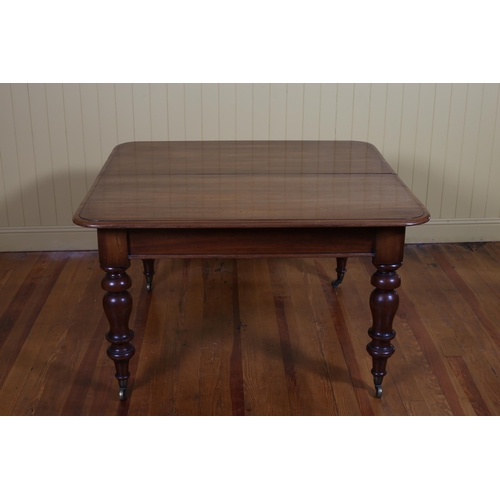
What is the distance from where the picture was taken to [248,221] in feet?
7.61

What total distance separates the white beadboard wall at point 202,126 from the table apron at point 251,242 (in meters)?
1.74

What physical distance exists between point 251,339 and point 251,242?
2.78 feet

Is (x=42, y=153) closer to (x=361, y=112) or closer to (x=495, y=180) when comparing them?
(x=361, y=112)

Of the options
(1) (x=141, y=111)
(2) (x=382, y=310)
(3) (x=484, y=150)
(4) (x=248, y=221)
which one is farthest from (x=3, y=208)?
(3) (x=484, y=150)

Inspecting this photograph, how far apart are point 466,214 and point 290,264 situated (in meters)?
1.19

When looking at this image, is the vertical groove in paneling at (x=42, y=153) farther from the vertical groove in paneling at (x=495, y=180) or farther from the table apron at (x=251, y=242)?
the vertical groove in paneling at (x=495, y=180)

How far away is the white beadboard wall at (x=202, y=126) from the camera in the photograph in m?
3.95

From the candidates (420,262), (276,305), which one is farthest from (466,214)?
(276,305)

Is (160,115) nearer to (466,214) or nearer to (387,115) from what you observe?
(387,115)

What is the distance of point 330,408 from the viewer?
8.65 ft

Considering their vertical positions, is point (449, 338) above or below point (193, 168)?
below

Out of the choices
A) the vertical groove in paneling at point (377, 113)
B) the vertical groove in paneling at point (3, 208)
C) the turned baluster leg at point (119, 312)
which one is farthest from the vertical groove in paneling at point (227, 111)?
the turned baluster leg at point (119, 312)

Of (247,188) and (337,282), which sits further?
(337,282)

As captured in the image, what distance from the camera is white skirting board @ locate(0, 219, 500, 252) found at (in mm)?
4160
